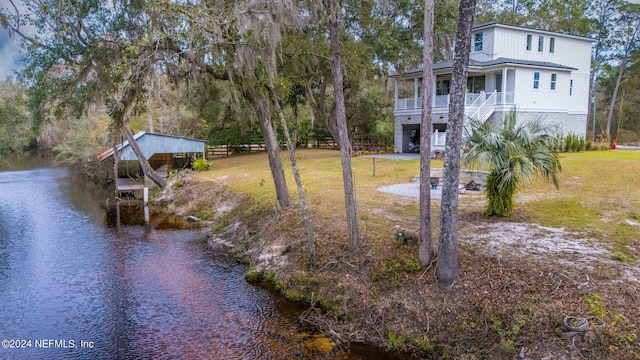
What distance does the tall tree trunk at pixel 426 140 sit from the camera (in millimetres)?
7383

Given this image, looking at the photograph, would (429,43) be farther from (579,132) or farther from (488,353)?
(579,132)

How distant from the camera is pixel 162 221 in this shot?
57.2 feet

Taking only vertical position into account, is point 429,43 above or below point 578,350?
above

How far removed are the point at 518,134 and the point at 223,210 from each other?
11188 millimetres

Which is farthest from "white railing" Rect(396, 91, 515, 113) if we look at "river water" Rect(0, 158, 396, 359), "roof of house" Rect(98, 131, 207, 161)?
"river water" Rect(0, 158, 396, 359)

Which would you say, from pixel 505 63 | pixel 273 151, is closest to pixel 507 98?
pixel 505 63

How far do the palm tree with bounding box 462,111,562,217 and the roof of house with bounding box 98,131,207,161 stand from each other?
18.5 metres

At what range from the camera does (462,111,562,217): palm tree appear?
980 centimetres

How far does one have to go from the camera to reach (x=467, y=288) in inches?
290

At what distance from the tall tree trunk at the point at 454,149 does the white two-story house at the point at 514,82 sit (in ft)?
52.2

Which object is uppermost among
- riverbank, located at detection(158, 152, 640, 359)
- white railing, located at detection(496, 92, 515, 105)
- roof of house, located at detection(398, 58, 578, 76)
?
roof of house, located at detection(398, 58, 578, 76)

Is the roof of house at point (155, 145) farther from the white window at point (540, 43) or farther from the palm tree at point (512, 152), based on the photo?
the white window at point (540, 43)

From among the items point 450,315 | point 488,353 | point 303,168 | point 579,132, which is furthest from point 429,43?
point 579,132

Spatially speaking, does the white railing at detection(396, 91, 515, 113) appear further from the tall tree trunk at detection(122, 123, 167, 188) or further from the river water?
the river water
